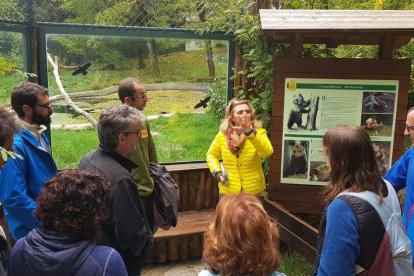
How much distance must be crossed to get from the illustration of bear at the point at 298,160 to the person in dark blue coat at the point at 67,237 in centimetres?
263

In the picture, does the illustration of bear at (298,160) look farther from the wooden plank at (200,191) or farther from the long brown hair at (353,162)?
the long brown hair at (353,162)

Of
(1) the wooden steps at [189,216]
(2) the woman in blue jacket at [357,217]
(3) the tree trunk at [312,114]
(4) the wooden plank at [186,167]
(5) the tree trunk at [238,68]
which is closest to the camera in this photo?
(2) the woman in blue jacket at [357,217]

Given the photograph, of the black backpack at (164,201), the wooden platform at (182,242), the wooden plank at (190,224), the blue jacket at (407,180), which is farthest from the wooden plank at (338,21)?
the wooden platform at (182,242)

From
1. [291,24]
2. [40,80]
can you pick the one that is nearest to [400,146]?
[291,24]

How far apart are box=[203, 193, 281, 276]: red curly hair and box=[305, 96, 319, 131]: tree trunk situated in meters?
2.54

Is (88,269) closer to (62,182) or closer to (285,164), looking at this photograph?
(62,182)

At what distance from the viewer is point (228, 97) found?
5.28 metres

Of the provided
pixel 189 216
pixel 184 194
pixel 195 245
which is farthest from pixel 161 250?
pixel 184 194

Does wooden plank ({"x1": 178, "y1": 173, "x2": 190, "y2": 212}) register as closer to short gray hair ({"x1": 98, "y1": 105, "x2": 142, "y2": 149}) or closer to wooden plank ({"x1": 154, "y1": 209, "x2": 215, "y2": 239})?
wooden plank ({"x1": 154, "y1": 209, "x2": 215, "y2": 239})

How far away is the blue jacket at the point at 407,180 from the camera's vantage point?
8.80ft

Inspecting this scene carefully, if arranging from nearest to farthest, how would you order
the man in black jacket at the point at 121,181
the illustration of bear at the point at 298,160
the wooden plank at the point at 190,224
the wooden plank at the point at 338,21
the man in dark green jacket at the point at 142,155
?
the man in black jacket at the point at 121,181
the man in dark green jacket at the point at 142,155
the wooden plank at the point at 338,21
the illustration of bear at the point at 298,160
the wooden plank at the point at 190,224

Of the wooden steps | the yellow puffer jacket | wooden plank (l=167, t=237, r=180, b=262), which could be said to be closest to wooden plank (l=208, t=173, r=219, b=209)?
the wooden steps

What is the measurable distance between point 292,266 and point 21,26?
3.82 m

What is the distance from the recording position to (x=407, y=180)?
9.18 feet
